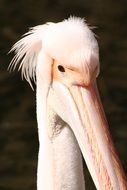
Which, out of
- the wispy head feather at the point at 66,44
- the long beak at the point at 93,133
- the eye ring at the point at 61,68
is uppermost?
the wispy head feather at the point at 66,44

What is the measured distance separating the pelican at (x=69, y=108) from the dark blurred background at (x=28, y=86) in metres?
3.19

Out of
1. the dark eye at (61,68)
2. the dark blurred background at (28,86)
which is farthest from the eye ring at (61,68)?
the dark blurred background at (28,86)

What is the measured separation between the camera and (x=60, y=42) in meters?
4.15

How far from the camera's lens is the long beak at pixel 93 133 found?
4.00 metres

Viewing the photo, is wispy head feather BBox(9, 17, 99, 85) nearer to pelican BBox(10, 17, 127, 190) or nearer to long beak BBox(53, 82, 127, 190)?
pelican BBox(10, 17, 127, 190)

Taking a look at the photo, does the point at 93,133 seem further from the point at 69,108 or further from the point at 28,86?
the point at 28,86

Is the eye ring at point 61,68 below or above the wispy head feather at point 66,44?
below

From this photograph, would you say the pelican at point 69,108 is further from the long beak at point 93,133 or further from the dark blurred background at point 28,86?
the dark blurred background at point 28,86

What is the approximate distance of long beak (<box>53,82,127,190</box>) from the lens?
13.1ft

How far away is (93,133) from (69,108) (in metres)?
0.20

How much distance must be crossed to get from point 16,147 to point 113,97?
1.27m

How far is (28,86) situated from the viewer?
8820mm

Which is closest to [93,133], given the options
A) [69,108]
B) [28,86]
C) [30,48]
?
[69,108]

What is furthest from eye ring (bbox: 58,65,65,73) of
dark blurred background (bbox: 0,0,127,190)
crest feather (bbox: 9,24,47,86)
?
dark blurred background (bbox: 0,0,127,190)
